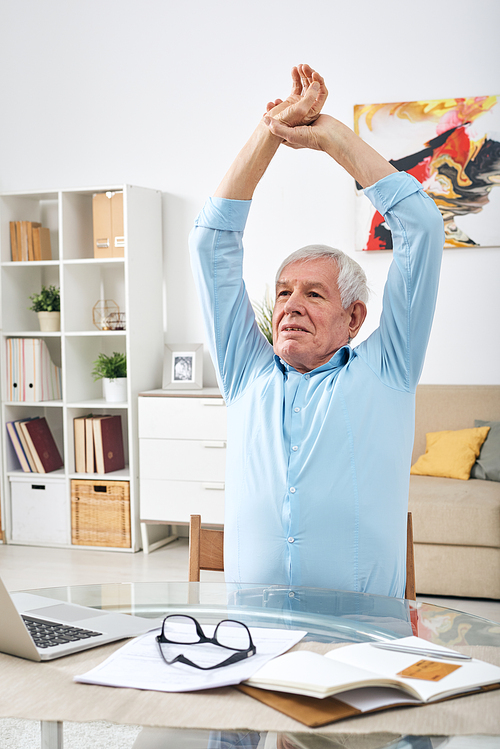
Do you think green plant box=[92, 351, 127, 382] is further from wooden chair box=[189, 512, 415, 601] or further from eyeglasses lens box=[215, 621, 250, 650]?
eyeglasses lens box=[215, 621, 250, 650]

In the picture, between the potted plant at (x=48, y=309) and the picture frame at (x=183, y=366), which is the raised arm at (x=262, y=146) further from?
the potted plant at (x=48, y=309)

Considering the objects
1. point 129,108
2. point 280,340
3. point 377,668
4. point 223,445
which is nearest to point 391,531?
point 280,340

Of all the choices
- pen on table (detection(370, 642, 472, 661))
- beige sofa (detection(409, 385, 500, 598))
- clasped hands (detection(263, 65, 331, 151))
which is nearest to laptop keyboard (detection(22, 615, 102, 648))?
pen on table (detection(370, 642, 472, 661))

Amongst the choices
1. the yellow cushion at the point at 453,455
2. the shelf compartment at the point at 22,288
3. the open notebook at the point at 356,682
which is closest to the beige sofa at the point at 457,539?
the yellow cushion at the point at 453,455

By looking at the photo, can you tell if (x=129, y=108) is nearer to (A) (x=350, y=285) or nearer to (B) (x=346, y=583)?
(A) (x=350, y=285)

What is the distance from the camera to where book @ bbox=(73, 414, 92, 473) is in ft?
13.5

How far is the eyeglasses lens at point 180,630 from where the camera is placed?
96 centimetres

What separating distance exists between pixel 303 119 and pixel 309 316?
411 millimetres

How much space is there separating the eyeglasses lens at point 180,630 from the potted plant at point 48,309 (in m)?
3.38

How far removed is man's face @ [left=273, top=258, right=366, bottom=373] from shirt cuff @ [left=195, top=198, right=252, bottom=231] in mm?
155

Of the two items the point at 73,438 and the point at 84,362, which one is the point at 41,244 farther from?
the point at 73,438

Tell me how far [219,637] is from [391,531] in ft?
1.70

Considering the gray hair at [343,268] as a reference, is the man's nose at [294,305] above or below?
below

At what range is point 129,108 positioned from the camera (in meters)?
4.37
